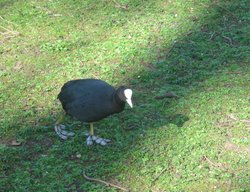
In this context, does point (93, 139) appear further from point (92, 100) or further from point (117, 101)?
point (117, 101)

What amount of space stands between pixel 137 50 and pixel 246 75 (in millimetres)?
1867

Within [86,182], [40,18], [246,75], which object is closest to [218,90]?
[246,75]

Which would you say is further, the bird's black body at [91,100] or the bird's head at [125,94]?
the bird's black body at [91,100]

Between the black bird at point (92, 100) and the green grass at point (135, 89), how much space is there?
1.36ft

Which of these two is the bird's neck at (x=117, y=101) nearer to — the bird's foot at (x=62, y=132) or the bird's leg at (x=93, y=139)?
the bird's leg at (x=93, y=139)

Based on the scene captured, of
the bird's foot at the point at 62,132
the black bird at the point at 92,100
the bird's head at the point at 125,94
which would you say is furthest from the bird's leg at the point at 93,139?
the bird's head at the point at 125,94

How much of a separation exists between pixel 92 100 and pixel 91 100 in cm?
1

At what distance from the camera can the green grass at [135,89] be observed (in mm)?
5594

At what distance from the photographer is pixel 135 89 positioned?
7336 millimetres

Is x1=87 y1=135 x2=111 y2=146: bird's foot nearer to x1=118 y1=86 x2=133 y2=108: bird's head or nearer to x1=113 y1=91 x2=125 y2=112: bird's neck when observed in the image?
x1=113 y1=91 x2=125 y2=112: bird's neck

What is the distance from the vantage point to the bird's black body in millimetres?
5684

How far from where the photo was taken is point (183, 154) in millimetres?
5820

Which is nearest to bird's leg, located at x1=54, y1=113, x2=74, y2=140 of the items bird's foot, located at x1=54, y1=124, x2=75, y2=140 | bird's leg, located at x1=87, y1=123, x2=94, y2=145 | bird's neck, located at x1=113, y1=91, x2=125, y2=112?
bird's foot, located at x1=54, y1=124, x2=75, y2=140

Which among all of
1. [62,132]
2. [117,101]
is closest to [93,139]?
[62,132]
